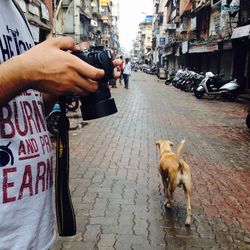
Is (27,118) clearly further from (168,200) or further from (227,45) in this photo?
(227,45)

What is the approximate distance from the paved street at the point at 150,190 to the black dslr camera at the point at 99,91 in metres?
2.45

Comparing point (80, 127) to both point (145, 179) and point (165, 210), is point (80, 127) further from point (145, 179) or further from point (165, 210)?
point (165, 210)

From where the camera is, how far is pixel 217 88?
16.9 metres

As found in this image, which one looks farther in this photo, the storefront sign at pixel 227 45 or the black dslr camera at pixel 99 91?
the storefront sign at pixel 227 45

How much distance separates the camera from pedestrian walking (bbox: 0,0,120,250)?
91 cm

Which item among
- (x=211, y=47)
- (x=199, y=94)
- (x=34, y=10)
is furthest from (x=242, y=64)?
(x=34, y=10)

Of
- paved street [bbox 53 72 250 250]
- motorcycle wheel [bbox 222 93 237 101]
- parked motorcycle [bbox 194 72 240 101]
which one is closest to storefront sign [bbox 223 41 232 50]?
parked motorcycle [bbox 194 72 240 101]

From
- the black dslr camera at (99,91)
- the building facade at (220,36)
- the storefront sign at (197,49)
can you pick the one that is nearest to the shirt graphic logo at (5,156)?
the black dslr camera at (99,91)

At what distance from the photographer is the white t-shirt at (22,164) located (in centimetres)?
104

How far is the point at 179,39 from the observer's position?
3641 cm

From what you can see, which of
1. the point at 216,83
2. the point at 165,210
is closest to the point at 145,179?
the point at 165,210

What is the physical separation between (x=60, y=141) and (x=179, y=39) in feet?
120

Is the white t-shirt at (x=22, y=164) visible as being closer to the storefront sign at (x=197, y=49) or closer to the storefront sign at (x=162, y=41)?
the storefront sign at (x=197, y=49)

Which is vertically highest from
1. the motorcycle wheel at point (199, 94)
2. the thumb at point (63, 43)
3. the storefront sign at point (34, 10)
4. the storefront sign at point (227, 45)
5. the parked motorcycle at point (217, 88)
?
the storefront sign at point (34, 10)
